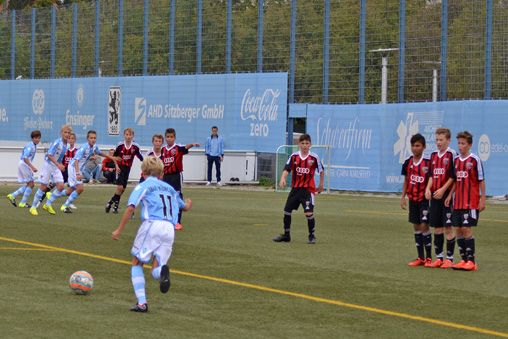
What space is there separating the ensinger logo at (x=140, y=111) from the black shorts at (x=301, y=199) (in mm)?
22336

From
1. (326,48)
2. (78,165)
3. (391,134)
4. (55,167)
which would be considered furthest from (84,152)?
(326,48)

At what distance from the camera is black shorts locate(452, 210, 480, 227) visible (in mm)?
12416

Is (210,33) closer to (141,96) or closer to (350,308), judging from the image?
(141,96)

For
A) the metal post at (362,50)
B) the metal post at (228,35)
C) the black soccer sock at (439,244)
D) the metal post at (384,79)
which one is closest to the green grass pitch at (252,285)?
the black soccer sock at (439,244)

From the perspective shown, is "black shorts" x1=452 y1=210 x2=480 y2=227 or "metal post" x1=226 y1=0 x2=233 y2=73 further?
"metal post" x1=226 y1=0 x2=233 y2=73

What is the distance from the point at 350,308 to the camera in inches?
374

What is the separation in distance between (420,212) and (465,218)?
72cm

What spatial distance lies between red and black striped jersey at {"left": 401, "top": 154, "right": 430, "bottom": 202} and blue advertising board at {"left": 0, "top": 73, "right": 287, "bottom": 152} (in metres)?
19.7

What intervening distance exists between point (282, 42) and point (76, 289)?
24505 mm

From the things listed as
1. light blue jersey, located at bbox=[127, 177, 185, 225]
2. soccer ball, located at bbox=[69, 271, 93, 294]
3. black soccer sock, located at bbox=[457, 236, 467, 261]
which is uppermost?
light blue jersey, located at bbox=[127, 177, 185, 225]

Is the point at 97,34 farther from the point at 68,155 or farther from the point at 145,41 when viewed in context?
the point at 68,155

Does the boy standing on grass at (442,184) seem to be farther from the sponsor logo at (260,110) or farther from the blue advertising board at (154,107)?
the sponsor logo at (260,110)

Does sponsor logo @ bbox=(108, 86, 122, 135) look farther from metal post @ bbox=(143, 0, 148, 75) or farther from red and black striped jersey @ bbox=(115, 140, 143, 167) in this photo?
red and black striped jersey @ bbox=(115, 140, 143, 167)

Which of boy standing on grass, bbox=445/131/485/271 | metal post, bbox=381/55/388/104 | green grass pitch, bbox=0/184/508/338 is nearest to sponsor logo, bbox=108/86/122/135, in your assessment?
metal post, bbox=381/55/388/104
